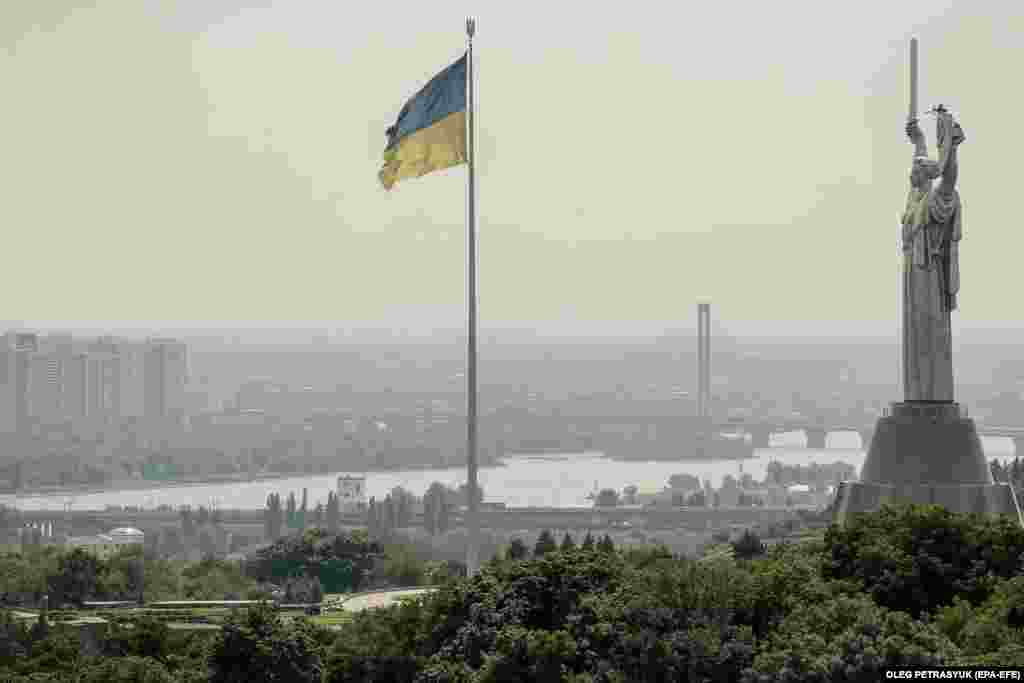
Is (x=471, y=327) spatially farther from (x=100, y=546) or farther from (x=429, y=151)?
(x=100, y=546)

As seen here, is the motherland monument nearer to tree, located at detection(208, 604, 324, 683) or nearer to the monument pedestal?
the monument pedestal

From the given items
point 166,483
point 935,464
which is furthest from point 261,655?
point 166,483

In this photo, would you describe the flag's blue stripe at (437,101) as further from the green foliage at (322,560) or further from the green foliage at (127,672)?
the green foliage at (322,560)

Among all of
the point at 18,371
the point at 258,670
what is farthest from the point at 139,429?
the point at 258,670

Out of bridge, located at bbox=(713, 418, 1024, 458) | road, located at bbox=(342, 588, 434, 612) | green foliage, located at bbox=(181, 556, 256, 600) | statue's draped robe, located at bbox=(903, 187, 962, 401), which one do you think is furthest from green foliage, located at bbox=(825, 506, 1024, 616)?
bridge, located at bbox=(713, 418, 1024, 458)

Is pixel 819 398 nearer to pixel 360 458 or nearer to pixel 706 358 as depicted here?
pixel 706 358

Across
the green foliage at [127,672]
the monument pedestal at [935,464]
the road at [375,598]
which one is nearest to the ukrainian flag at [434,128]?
the monument pedestal at [935,464]
